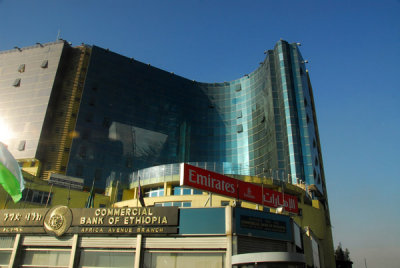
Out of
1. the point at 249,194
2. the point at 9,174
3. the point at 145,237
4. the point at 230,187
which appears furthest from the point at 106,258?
the point at 249,194

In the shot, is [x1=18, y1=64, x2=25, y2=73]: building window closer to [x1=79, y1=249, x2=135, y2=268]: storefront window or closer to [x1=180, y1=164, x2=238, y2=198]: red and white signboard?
[x1=79, y1=249, x2=135, y2=268]: storefront window

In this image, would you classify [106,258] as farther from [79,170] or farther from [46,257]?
[79,170]

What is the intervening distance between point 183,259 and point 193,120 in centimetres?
7206

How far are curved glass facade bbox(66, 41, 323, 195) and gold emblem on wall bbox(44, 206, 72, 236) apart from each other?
3997 cm

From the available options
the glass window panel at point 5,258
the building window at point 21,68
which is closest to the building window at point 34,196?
the glass window panel at point 5,258

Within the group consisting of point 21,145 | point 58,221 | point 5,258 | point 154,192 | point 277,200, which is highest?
point 21,145

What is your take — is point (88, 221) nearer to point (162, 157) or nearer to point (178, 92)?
point (162, 157)

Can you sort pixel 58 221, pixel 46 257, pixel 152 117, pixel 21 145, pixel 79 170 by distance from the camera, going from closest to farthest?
pixel 46 257, pixel 58 221, pixel 21 145, pixel 79 170, pixel 152 117

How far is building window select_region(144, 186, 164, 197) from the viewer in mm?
47116

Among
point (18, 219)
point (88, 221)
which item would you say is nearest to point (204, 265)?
point (88, 221)

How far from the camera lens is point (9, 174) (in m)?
23.5

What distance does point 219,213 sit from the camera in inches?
917

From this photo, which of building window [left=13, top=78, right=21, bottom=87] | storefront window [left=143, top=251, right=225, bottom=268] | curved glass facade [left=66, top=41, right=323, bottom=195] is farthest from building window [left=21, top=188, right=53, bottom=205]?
building window [left=13, top=78, right=21, bottom=87]

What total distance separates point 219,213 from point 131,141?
59.0 m
